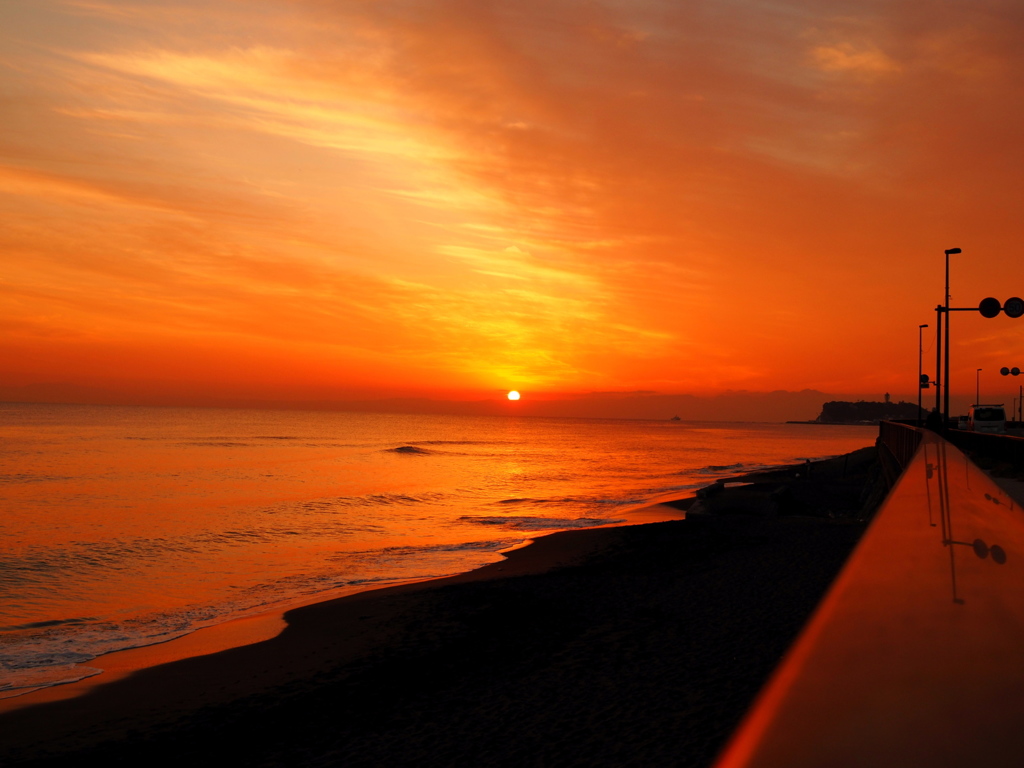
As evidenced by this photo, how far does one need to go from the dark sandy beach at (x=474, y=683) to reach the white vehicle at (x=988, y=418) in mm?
32438

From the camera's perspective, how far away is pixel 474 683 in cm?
979

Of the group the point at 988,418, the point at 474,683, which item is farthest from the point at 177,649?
the point at 988,418

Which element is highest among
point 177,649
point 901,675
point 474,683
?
point 901,675

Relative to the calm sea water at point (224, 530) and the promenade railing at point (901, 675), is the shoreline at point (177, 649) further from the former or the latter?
the promenade railing at point (901, 675)

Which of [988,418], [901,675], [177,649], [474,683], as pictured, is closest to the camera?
[901,675]

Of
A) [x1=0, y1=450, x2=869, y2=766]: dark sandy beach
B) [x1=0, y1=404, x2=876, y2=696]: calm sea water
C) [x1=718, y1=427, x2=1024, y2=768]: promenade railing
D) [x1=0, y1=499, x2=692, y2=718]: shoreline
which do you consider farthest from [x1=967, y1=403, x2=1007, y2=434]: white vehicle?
[x1=718, y1=427, x2=1024, y2=768]: promenade railing

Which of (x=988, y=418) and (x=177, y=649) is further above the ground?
(x=988, y=418)

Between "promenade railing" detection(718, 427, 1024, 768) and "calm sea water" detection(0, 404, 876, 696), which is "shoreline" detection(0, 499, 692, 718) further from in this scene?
"promenade railing" detection(718, 427, 1024, 768)

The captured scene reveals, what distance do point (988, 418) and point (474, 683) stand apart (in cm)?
4333

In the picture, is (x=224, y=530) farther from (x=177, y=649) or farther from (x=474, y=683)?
(x=474, y=683)

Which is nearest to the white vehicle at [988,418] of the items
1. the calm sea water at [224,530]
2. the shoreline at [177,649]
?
the calm sea water at [224,530]

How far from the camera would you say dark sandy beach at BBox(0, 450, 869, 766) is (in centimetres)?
790

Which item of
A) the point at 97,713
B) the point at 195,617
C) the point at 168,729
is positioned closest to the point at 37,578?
the point at 195,617

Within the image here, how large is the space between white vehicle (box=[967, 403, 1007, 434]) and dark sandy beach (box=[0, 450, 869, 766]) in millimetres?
32438
